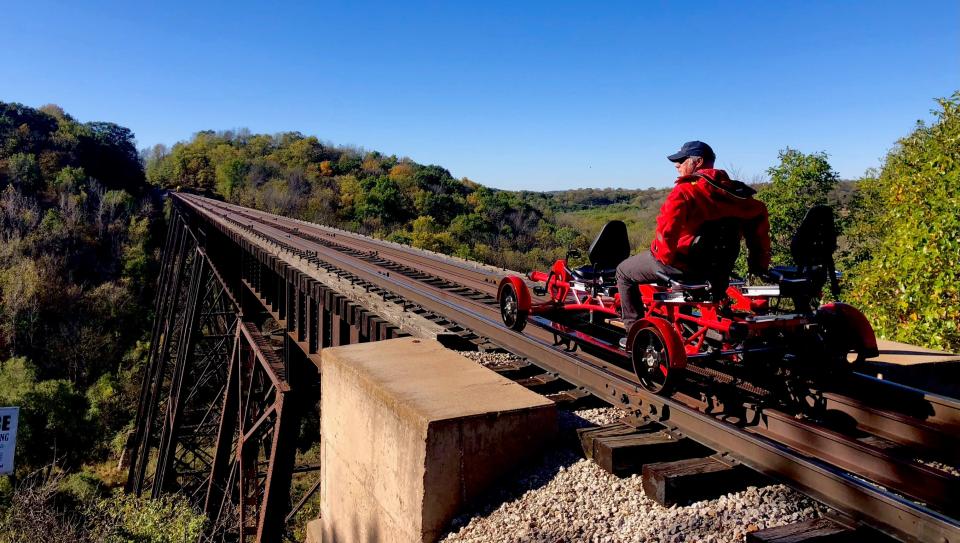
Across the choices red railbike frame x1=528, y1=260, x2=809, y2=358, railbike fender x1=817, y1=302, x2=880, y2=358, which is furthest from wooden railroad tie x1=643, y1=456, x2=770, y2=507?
railbike fender x1=817, y1=302, x2=880, y2=358

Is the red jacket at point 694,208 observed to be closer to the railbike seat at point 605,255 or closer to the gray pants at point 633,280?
the gray pants at point 633,280

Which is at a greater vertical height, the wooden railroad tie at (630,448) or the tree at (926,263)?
the tree at (926,263)

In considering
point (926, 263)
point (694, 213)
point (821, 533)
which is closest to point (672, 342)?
point (694, 213)

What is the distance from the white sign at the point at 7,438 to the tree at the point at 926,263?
1554 centimetres

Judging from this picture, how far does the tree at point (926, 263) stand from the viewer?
7.50 m

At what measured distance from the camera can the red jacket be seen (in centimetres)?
348

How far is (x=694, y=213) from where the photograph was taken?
138 inches

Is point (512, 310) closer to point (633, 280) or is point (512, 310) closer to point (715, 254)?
point (633, 280)

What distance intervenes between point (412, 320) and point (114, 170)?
55685mm

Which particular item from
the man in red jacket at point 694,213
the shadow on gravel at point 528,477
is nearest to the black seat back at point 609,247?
the man in red jacket at point 694,213

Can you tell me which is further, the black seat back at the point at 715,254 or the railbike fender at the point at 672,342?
the black seat back at the point at 715,254

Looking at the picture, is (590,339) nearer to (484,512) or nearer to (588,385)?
(588,385)

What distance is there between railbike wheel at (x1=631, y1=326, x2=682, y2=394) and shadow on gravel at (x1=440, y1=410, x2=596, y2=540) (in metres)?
0.53

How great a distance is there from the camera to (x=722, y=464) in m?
2.85
